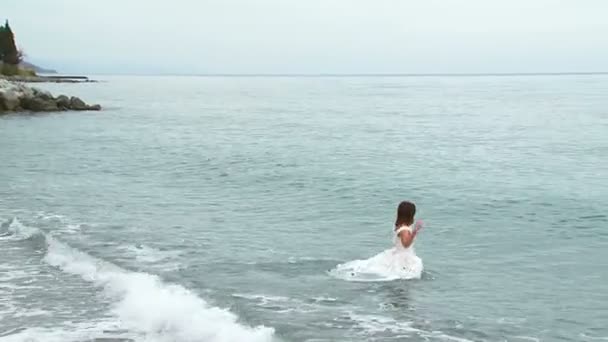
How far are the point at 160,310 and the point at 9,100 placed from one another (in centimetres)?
5169

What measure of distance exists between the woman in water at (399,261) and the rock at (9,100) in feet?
164

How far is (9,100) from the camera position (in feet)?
185

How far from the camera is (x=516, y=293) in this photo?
10.6 m

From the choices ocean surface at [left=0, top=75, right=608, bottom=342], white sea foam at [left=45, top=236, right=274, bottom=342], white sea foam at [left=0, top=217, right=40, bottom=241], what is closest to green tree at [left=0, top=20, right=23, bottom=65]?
ocean surface at [left=0, top=75, right=608, bottom=342]

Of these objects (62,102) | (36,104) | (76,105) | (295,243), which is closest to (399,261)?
(295,243)

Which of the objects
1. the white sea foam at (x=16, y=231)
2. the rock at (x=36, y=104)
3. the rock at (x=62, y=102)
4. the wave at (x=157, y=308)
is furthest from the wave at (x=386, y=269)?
the rock at (x=62, y=102)

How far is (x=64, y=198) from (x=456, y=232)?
9906 millimetres

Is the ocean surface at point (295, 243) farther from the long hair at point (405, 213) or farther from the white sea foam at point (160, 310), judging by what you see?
the long hair at point (405, 213)

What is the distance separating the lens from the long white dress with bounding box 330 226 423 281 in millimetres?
11258

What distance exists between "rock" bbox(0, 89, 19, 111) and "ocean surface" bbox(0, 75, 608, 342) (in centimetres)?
2630

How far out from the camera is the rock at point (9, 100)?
55.8 meters

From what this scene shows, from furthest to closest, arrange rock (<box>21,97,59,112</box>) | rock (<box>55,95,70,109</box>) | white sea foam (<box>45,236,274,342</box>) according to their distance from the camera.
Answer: rock (<box>55,95,70,109</box>), rock (<box>21,97,59,112</box>), white sea foam (<box>45,236,274,342</box>)

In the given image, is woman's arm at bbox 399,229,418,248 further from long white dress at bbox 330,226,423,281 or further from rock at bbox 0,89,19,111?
rock at bbox 0,89,19,111

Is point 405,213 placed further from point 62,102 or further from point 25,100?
point 62,102
